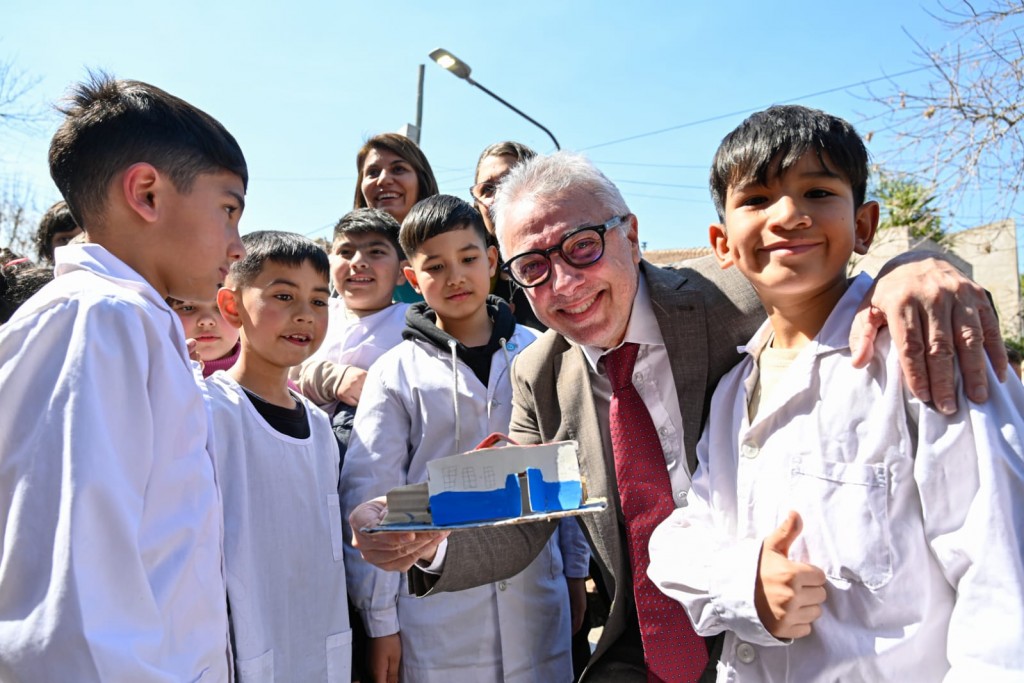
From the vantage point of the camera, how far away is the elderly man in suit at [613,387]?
6.91ft

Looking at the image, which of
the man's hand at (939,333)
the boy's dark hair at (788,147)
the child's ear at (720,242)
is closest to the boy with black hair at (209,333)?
the child's ear at (720,242)

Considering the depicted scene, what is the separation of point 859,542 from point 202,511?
1.39 metres

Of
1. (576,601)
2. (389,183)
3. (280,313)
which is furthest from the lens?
(389,183)

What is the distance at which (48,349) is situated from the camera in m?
1.42

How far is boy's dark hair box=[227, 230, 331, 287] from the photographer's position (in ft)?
9.34

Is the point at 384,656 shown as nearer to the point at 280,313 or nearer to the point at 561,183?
the point at 280,313

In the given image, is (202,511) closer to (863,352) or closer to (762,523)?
(762,523)

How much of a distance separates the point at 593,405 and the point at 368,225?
6.10ft

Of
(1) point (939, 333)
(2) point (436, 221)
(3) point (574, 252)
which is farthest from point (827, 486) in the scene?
(2) point (436, 221)

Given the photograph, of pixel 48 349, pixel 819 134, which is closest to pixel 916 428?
pixel 819 134

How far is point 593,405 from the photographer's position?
2.34m

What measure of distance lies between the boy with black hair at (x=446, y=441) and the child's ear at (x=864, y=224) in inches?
56.5

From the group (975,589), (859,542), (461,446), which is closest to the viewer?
(975,589)

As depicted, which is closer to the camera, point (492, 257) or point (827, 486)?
point (827, 486)
